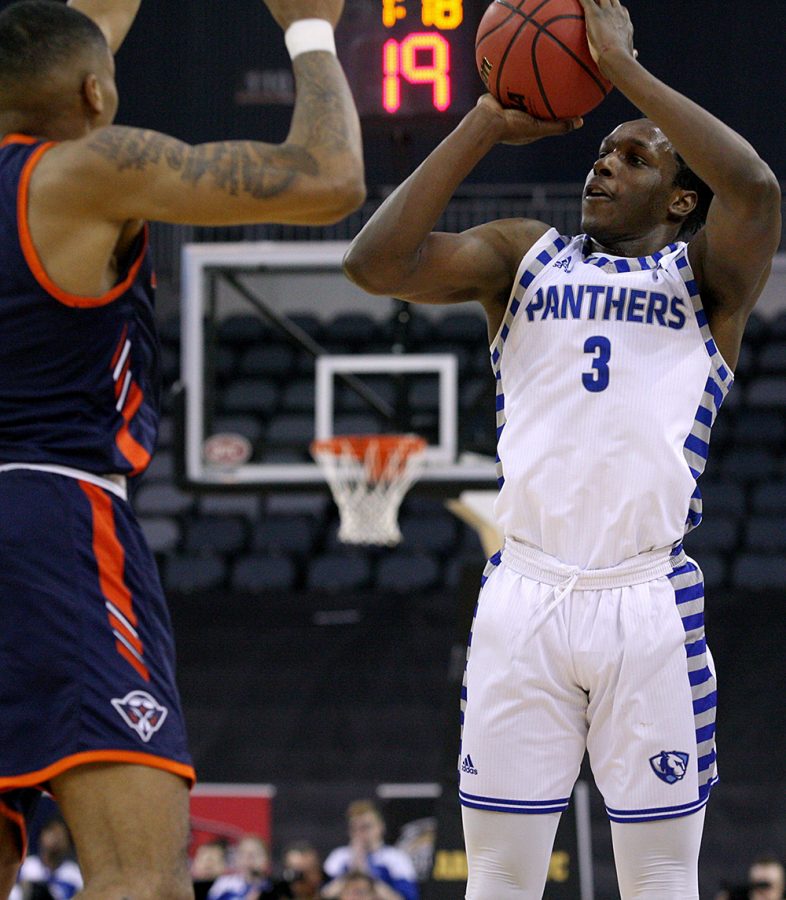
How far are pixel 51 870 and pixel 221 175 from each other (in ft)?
26.4

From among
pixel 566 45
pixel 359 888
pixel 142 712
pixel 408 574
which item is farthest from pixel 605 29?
pixel 408 574

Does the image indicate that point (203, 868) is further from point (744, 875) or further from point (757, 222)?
point (757, 222)

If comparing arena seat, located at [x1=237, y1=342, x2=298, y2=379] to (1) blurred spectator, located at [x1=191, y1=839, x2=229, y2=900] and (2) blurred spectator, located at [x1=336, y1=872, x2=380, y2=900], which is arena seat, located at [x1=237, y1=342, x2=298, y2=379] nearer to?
(1) blurred spectator, located at [x1=191, y1=839, x2=229, y2=900]

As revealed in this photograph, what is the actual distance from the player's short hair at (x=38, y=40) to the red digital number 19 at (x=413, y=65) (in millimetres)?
4351

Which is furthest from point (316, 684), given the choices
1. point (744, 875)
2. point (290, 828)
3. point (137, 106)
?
point (137, 106)

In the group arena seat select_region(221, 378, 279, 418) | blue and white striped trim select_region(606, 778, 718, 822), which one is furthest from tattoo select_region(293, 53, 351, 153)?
arena seat select_region(221, 378, 279, 418)

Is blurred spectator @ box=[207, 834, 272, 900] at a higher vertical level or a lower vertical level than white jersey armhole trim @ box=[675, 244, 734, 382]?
lower

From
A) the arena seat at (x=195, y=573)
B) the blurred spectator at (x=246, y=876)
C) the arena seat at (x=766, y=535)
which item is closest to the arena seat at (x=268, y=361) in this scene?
the arena seat at (x=195, y=573)

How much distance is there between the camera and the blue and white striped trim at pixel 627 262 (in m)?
3.34

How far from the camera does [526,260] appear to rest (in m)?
3.40

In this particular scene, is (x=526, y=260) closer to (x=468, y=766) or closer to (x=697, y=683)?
(x=697, y=683)

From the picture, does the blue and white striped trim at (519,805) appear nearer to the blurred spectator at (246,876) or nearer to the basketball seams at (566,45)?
the basketball seams at (566,45)

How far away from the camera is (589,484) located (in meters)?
3.19

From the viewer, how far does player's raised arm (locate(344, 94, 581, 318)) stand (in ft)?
10.9
